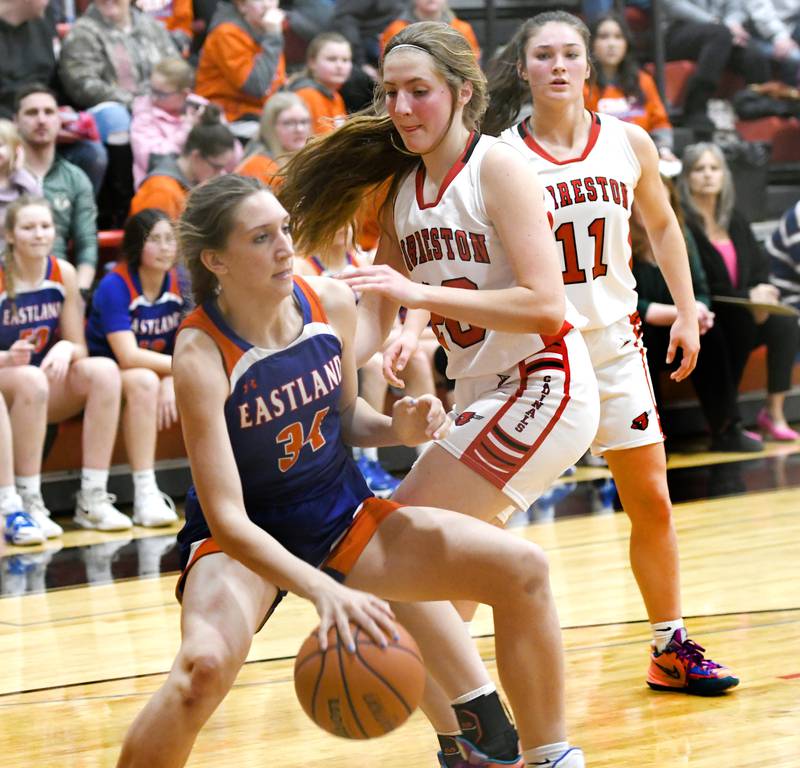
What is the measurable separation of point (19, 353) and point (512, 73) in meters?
3.28

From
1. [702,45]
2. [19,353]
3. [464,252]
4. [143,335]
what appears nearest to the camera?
[464,252]

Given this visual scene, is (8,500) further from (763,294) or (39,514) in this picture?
(763,294)

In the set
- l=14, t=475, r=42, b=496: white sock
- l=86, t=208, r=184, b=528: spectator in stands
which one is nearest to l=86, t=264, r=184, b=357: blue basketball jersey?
l=86, t=208, r=184, b=528: spectator in stands

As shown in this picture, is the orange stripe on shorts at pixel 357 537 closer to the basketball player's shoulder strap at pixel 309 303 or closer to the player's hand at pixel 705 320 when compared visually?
the basketball player's shoulder strap at pixel 309 303

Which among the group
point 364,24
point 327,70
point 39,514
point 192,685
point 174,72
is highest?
point 364,24

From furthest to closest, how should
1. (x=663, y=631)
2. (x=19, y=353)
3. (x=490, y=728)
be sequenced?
(x=19, y=353) < (x=663, y=631) < (x=490, y=728)

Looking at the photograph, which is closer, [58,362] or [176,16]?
[58,362]

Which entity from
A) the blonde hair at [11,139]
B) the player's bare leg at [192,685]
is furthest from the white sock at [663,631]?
the blonde hair at [11,139]

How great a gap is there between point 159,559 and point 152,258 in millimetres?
1748

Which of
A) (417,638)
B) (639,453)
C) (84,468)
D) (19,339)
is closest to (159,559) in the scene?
(84,468)

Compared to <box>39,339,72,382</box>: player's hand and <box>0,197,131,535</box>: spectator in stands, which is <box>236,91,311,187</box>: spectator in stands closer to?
<box>0,197,131,535</box>: spectator in stands

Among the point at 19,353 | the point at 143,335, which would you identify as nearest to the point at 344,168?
the point at 19,353

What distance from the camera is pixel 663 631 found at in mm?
3748

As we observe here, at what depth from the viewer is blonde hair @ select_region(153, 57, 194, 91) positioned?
7574 millimetres
